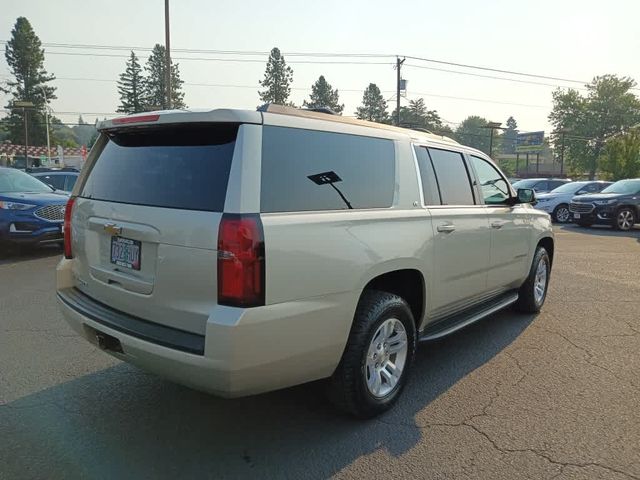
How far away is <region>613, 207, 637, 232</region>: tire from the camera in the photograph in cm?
1527

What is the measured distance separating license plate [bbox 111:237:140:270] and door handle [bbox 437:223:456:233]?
210cm

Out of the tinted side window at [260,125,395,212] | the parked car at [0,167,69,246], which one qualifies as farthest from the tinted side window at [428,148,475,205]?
the parked car at [0,167,69,246]

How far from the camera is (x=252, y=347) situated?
238cm

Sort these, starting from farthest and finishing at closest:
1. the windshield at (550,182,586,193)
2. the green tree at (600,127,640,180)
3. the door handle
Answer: the green tree at (600,127,640,180) < the windshield at (550,182,586,193) < the door handle

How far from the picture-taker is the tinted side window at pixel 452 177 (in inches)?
154

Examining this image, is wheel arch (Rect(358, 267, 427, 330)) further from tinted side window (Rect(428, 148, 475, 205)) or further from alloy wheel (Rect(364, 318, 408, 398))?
tinted side window (Rect(428, 148, 475, 205))

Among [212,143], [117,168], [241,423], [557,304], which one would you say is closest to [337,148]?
[212,143]

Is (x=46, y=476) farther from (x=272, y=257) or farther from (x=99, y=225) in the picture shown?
(x=272, y=257)

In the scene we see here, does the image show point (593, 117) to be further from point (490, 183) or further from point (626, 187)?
point (490, 183)

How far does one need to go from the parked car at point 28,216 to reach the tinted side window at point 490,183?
7.50 m

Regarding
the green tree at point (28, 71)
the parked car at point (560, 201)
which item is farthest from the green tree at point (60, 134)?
the parked car at point (560, 201)

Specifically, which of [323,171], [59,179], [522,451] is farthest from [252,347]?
[59,179]

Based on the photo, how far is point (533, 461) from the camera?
2.69m

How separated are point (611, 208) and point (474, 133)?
421 feet
